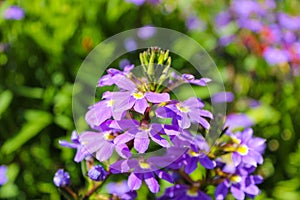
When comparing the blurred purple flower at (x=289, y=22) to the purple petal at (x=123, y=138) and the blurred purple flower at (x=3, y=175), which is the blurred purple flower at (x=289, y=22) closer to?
the blurred purple flower at (x=3, y=175)

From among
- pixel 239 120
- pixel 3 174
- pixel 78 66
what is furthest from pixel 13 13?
pixel 239 120

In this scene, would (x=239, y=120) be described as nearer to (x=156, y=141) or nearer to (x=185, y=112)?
(x=185, y=112)

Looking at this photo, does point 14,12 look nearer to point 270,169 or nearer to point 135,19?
point 135,19

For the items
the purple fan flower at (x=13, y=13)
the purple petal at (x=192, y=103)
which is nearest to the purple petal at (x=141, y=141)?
the purple petal at (x=192, y=103)

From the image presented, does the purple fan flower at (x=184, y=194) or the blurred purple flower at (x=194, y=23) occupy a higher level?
the blurred purple flower at (x=194, y=23)

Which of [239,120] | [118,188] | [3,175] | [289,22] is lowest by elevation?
[3,175]

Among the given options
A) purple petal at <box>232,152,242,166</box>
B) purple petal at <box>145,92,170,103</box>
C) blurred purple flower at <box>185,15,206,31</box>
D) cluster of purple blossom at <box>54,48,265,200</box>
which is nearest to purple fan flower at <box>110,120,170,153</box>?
cluster of purple blossom at <box>54,48,265,200</box>
